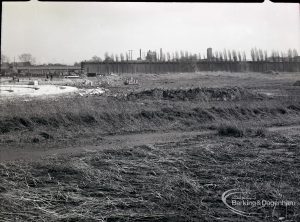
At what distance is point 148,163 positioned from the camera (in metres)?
8.54

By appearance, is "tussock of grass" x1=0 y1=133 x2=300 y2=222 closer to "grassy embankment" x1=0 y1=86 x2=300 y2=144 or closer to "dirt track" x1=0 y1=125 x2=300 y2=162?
"dirt track" x1=0 y1=125 x2=300 y2=162

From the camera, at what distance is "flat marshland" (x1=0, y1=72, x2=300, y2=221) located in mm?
5547

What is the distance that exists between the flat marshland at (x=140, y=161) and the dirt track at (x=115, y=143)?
4 centimetres

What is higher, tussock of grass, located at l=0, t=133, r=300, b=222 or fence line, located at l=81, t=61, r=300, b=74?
fence line, located at l=81, t=61, r=300, b=74

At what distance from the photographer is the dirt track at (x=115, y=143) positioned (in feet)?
33.2

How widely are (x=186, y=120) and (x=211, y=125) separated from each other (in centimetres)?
126

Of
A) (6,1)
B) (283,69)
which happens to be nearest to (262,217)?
(6,1)

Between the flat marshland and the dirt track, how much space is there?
36mm

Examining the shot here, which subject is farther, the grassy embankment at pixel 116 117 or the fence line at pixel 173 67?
the fence line at pixel 173 67

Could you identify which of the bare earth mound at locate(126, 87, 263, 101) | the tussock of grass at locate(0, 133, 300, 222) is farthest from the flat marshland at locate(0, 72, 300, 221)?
the bare earth mound at locate(126, 87, 263, 101)

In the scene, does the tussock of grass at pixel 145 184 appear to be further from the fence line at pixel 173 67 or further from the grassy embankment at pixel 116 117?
the fence line at pixel 173 67

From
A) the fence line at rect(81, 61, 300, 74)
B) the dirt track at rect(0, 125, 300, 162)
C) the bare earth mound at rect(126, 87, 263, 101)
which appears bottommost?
the dirt track at rect(0, 125, 300, 162)

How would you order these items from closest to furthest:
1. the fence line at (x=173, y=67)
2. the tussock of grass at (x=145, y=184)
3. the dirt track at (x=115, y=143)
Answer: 1. the tussock of grass at (x=145, y=184)
2. the dirt track at (x=115, y=143)
3. the fence line at (x=173, y=67)

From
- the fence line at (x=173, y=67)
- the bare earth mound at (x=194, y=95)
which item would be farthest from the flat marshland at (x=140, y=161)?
the fence line at (x=173, y=67)
